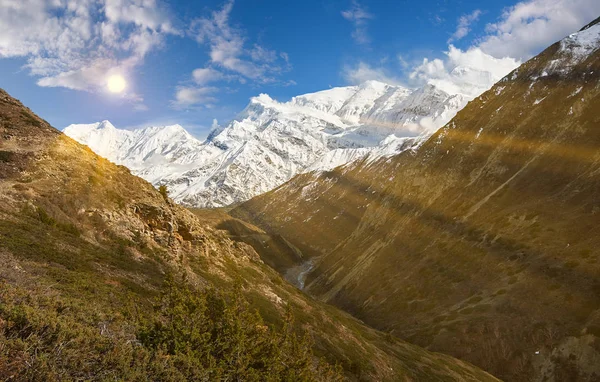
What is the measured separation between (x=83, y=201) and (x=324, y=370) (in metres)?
27.9

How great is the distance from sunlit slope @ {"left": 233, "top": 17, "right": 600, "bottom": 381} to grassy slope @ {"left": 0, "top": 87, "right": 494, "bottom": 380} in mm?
14539

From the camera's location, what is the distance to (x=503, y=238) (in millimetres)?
88000

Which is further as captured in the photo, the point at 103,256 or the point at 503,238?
the point at 503,238

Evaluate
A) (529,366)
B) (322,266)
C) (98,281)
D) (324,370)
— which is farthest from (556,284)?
(322,266)

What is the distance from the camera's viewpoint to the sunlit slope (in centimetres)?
5922

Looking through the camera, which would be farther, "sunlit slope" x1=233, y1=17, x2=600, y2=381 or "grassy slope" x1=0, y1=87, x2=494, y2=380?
"sunlit slope" x1=233, y1=17, x2=600, y2=381

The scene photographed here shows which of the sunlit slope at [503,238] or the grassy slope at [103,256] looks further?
the sunlit slope at [503,238]

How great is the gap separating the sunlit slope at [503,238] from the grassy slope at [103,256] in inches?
572

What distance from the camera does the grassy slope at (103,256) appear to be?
51.6 feet

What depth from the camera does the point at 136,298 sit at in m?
21.8

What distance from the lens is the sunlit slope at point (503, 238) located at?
59.2 metres

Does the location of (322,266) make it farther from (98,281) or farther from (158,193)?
(98,281)

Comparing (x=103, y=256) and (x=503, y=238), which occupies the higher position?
(x=103, y=256)

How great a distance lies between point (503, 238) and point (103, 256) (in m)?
92.6
